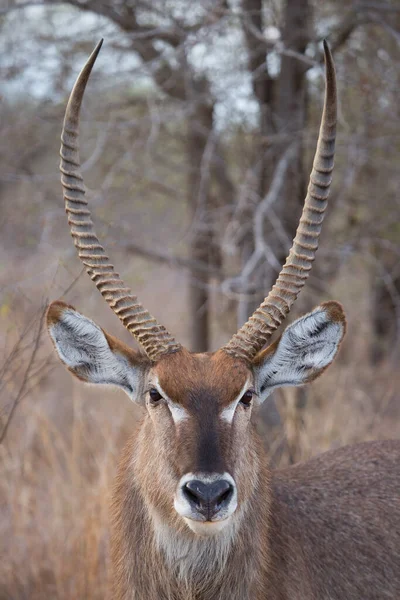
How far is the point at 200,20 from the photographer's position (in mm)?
7730

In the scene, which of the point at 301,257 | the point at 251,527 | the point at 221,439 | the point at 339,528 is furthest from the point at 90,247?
the point at 339,528

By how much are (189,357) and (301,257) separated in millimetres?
783

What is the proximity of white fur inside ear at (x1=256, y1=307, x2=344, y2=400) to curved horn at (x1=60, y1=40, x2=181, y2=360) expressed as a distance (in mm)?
541

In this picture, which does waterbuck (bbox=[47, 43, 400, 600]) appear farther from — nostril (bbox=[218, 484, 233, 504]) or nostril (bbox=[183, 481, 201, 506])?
nostril (bbox=[218, 484, 233, 504])

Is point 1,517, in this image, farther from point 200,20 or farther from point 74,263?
point 200,20

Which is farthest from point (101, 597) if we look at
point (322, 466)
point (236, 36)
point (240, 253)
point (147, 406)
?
point (236, 36)

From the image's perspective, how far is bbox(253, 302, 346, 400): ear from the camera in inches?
164

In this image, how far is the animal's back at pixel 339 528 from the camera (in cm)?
424

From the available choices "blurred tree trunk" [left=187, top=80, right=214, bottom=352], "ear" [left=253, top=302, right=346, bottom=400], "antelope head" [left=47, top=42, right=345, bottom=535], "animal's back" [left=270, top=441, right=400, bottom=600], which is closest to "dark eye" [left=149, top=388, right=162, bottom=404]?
"antelope head" [left=47, top=42, right=345, bottom=535]

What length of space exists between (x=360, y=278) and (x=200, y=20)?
6.98m

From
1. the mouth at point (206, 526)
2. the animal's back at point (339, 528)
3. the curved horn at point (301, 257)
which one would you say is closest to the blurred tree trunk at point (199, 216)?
the animal's back at point (339, 528)

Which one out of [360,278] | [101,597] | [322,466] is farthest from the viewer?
[360,278]

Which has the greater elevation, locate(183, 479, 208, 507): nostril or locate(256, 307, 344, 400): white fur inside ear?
locate(256, 307, 344, 400): white fur inside ear

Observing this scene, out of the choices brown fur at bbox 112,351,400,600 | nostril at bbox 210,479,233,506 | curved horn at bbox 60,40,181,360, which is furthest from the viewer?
curved horn at bbox 60,40,181,360
